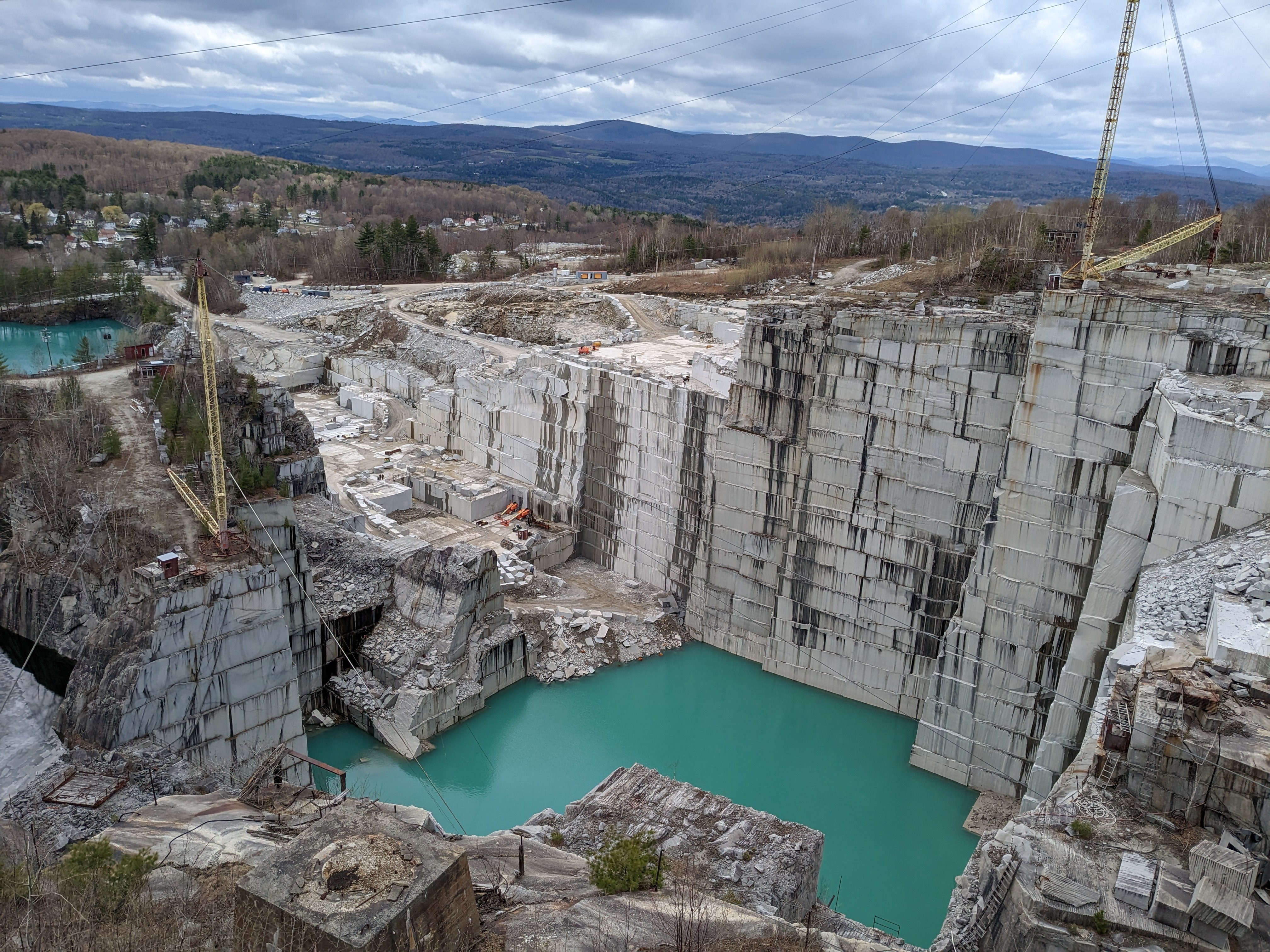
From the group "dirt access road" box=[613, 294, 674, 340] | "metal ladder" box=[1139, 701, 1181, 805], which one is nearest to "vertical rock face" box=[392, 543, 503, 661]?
"metal ladder" box=[1139, 701, 1181, 805]

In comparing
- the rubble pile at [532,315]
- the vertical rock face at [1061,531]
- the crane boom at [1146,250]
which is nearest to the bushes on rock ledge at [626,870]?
the vertical rock face at [1061,531]

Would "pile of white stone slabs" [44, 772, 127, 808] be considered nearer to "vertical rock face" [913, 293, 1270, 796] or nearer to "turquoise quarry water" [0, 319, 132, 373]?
"vertical rock face" [913, 293, 1270, 796]

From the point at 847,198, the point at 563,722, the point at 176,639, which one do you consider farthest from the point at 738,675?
the point at 847,198

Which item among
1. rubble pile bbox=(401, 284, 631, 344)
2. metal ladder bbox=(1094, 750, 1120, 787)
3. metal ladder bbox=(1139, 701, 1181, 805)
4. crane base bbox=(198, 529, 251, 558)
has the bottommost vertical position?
crane base bbox=(198, 529, 251, 558)

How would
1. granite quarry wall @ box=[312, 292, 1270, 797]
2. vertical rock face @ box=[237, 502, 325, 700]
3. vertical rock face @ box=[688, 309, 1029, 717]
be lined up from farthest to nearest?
1. vertical rock face @ box=[688, 309, 1029, 717]
2. vertical rock face @ box=[237, 502, 325, 700]
3. granite quarry wall @ box=[312, 292, 1270, 797]

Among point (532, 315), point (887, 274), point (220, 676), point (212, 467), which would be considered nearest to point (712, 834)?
point (220, 676)

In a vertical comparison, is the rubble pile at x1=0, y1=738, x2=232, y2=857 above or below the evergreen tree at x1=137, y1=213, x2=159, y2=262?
below
